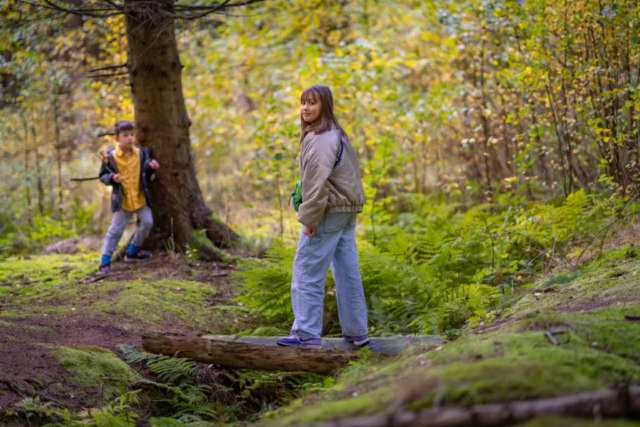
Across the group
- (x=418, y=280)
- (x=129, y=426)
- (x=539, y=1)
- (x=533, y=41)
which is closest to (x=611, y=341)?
(x=129, y=426)

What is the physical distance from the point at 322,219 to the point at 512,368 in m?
2.61

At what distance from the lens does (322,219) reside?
479 centimetres

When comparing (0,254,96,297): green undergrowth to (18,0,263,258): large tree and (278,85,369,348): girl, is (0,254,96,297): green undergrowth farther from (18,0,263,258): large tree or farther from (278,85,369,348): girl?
(278,85,369,348): girl

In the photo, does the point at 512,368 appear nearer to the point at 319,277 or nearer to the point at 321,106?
the point at 319,277

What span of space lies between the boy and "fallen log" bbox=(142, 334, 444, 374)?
3.91 m

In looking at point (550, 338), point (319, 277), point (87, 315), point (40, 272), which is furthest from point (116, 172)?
point (550, 338)

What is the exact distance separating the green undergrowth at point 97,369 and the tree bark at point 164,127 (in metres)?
4.14

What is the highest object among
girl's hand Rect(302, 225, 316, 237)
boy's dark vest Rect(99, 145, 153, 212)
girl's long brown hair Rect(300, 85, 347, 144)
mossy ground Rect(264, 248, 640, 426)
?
girl's long brown hair Rect(300, 85, 347, 144)

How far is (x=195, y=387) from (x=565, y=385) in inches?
119

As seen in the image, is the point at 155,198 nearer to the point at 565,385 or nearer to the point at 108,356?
the point at 108,356

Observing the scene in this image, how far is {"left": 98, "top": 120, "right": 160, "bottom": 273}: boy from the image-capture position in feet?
27.1

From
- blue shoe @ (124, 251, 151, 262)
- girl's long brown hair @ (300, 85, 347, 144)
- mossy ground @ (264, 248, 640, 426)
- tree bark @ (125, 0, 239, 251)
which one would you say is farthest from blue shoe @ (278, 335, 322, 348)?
blue shoe @ (124, 251, 151, 262)

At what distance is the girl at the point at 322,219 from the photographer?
15.3 ft

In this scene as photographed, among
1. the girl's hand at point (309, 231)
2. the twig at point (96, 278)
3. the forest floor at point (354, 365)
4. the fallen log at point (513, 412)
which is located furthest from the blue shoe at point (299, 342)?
the twig at point (96, 278)
